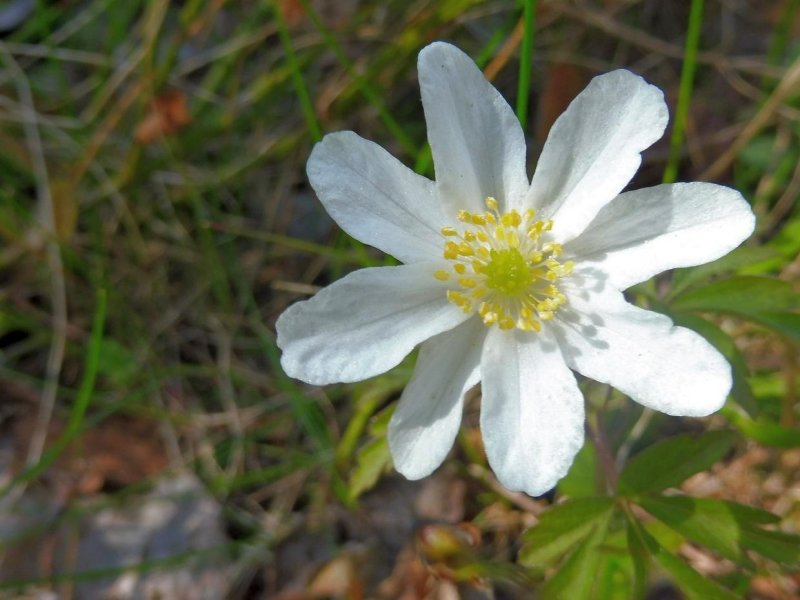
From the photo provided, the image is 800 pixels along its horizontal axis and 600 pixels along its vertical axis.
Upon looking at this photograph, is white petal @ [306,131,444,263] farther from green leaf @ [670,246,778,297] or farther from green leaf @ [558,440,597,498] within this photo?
green leaf @ [558,440,597,498]

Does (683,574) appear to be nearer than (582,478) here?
Yes

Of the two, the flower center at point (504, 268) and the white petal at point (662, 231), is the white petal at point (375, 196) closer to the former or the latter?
the flower center at point (504, 268)

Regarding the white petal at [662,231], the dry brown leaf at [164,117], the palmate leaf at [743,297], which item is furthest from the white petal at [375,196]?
the dry brown leaf at [164,117]

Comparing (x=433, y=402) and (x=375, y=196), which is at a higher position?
(x=375, y=196)

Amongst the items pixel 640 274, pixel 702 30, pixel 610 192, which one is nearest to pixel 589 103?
pixel 610 192

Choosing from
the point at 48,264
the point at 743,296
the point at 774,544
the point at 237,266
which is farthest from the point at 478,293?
the point at 48,264

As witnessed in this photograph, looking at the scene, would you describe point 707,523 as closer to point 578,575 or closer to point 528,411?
point 578,575

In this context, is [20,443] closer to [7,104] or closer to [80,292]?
[80,292]
